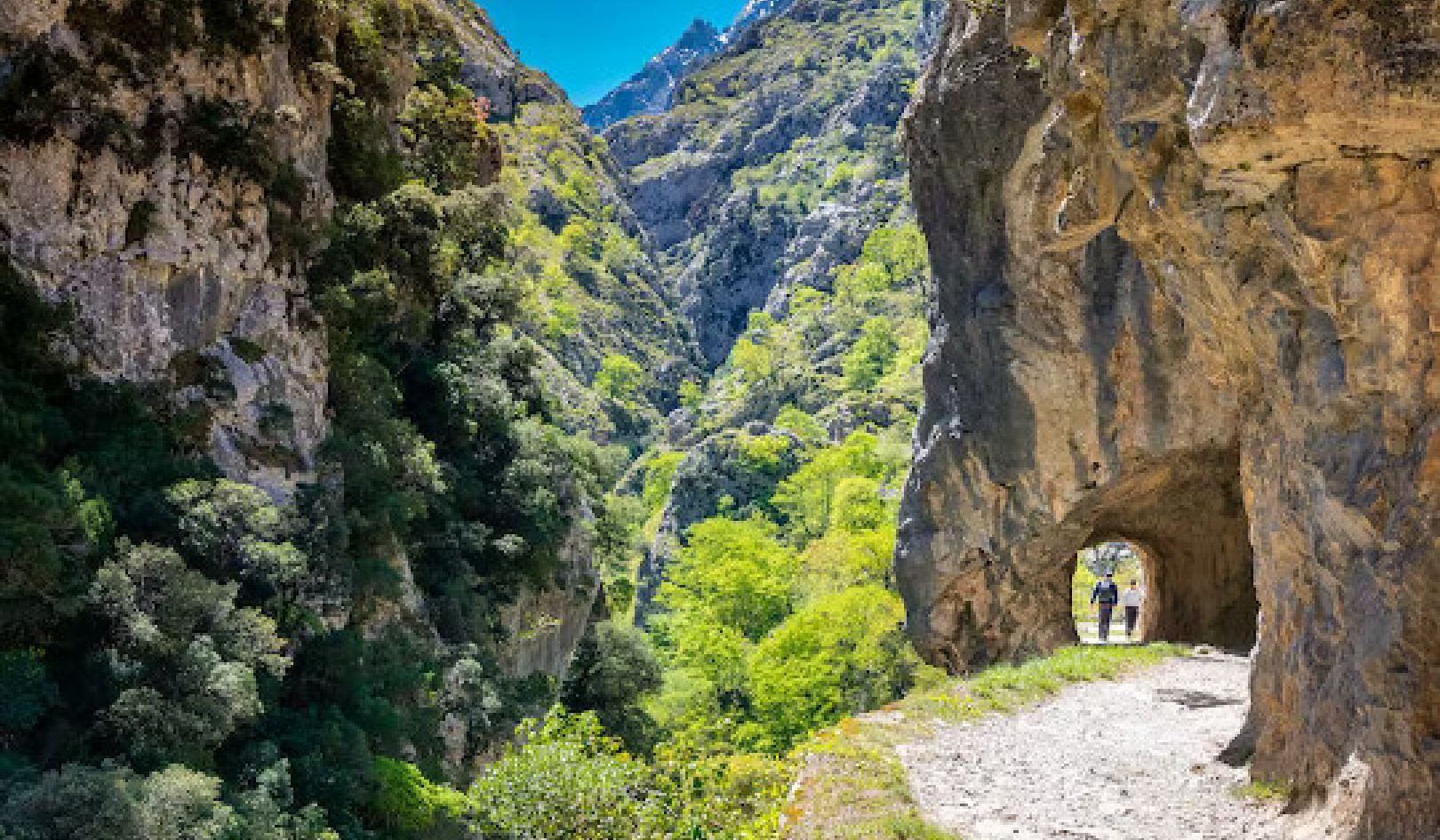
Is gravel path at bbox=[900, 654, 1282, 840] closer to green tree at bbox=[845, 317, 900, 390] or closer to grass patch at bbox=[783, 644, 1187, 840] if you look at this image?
grass patch at bbox=[783, 644, 1187, 840]

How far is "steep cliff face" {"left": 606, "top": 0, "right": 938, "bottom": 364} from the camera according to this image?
101812 millimetres

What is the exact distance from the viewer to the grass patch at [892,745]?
8.93 m

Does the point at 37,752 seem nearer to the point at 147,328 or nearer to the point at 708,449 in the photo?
the point at 147,328

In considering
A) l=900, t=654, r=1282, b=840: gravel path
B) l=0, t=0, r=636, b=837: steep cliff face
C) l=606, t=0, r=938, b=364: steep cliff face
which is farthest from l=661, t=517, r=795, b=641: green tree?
l=606, t=0, r=938, b=364: steep cliff face

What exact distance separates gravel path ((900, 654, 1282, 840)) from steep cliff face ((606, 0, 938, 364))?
7987 centimetres

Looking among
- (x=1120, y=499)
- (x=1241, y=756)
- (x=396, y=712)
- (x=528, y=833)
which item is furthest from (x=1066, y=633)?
(x=528, y=833)

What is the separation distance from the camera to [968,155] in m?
22.1

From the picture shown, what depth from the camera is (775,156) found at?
123m

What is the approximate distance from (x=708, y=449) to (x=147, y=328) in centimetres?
4726

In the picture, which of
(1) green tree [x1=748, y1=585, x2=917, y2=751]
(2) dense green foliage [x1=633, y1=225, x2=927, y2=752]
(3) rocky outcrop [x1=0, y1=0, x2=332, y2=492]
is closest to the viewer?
(3) rocky outcrop [x1=0, y1=0, x2=332, y2=492]

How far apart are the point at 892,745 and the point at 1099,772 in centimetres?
230

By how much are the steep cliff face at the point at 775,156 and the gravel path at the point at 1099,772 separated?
79.9 m

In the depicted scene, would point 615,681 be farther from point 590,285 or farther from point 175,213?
point 590,285

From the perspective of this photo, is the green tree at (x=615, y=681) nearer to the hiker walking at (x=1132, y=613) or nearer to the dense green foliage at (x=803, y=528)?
the dense green foliage at (x=803, y=528)
